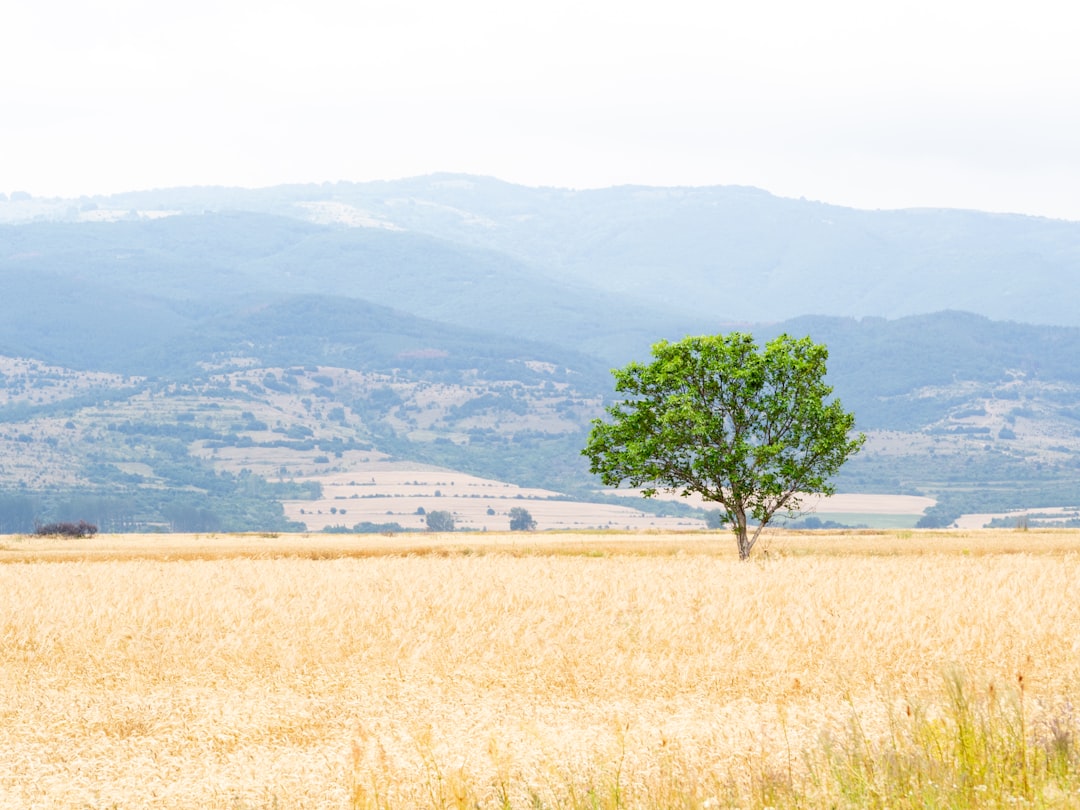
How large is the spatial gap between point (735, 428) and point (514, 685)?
35.0 m

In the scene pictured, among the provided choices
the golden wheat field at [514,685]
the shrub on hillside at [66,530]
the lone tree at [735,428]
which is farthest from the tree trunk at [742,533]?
the shrub on hillside at [66,530]

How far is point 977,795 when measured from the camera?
42.7ft

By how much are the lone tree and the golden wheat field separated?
14117 mm

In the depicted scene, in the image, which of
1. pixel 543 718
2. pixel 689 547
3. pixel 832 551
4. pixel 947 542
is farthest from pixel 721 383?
pixel 543 718

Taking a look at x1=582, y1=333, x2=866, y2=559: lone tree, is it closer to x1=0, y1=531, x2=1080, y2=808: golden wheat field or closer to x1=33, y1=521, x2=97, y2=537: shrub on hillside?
x1=0, y1=531, x2=1080, y2=808: golden wheat field

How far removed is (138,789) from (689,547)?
204 ft

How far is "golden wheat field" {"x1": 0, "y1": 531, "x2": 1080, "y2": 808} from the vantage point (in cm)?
1547

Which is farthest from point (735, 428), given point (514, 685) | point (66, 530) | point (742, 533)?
point (66, 530)

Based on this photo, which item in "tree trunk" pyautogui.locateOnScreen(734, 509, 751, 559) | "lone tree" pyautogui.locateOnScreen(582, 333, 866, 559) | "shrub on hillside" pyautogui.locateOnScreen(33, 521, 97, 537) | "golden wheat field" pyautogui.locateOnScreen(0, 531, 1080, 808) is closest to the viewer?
"golden wheat field" pyautogui.locateOnScreen(0, 531, 1080, 808)

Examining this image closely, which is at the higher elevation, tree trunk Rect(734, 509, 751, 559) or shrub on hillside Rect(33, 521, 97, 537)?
tree trunk Rect(734, 509, 751, 559)

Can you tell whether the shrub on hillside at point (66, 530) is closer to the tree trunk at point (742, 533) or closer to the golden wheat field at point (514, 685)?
the tree trunk at point (742, 533)

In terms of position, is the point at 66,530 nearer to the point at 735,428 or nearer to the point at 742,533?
the point at 742,533

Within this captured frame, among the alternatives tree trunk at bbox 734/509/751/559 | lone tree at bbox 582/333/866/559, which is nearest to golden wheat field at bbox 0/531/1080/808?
lone tree at bbox 582/333/866/559

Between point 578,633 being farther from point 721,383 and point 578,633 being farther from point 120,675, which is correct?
point 721,383
